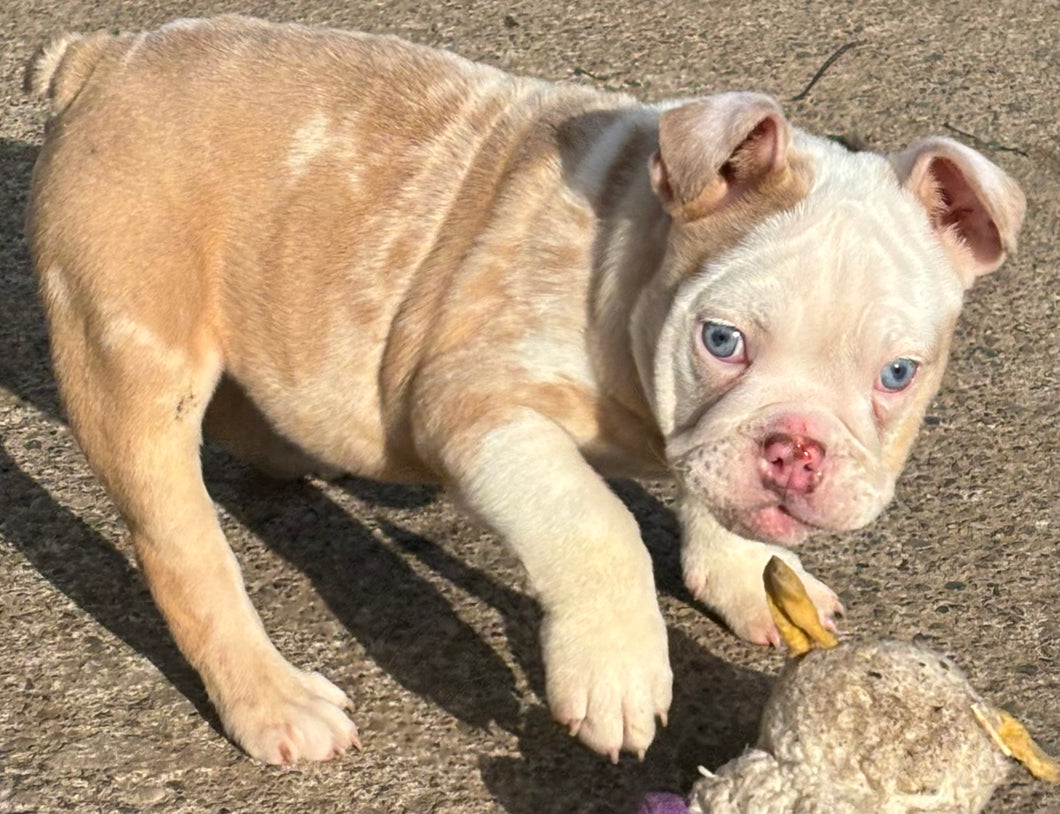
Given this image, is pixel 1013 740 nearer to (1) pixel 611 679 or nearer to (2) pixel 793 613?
(2) pixel 793 613

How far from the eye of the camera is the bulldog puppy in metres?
3.34

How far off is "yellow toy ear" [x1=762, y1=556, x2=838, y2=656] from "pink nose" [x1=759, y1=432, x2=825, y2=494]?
33 centimetres

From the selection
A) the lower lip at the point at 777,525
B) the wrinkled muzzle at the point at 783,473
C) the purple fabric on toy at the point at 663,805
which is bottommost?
the purple fabric on toy at the point at 663,805

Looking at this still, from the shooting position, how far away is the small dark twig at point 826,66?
20.7ft

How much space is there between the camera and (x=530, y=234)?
149 inches

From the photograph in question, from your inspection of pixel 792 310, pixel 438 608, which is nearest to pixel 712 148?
pixel 792 310

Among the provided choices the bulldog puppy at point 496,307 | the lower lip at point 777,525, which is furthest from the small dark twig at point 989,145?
the lower lip at point 777,525

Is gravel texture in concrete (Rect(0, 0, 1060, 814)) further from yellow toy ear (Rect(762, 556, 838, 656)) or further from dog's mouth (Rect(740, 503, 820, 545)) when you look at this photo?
dog's mouth (Rect(740, 503, 820, 545))

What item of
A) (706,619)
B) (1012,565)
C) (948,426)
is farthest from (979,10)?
(706,619)

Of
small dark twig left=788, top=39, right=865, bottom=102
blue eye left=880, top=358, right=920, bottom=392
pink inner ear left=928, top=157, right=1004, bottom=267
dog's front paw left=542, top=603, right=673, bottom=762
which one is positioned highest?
pink inner ear left=928, top=157, right=1004, bottom=267

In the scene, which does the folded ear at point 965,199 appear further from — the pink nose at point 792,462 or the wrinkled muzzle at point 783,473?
the pink nose at point 792,462

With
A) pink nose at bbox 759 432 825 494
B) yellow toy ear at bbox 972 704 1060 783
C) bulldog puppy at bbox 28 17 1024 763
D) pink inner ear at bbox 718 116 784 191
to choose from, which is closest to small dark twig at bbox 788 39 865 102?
bulldog puppy at bbox 28 17 1024 763

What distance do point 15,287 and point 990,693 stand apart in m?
3.51

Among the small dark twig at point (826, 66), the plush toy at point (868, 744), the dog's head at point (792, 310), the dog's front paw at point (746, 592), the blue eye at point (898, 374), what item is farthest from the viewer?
the small dark twig at point (826, 66)
